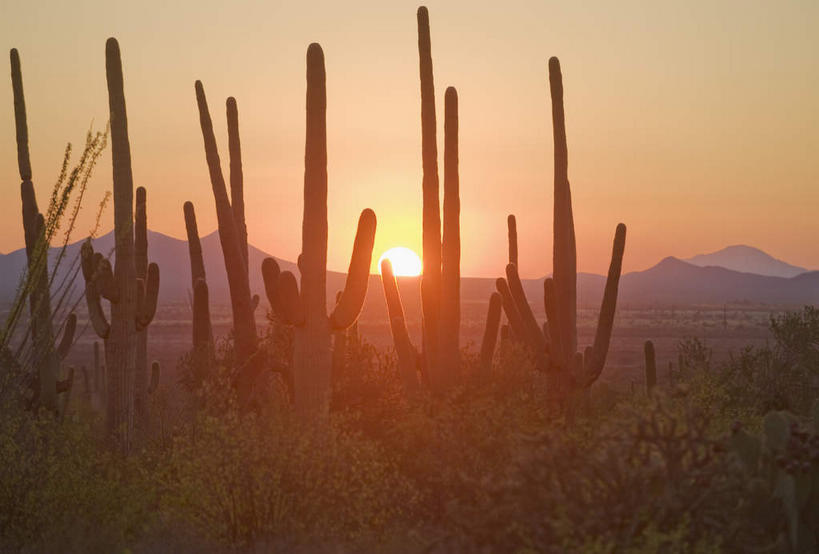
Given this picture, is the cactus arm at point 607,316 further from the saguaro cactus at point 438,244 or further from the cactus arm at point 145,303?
the cactus arm at point 145,303

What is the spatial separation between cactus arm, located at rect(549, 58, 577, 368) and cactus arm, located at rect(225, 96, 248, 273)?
19.5 ft

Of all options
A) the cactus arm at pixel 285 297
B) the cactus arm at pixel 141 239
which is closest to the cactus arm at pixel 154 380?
the cactus arm at pixel 141 239

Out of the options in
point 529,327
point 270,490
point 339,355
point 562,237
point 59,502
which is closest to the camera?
point 270,490

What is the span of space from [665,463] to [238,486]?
483 centimetres

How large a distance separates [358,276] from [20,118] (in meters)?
6.81

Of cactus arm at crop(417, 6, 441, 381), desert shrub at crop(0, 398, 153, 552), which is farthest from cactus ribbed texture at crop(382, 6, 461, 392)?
desert shrub at crop(0, 398, 153, 552)

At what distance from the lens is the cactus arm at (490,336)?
18.3 m

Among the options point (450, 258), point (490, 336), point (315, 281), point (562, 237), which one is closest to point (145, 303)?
point (315, 281)

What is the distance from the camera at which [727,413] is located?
16094 millimetres

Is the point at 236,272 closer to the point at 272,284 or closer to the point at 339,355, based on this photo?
the point at 339,355

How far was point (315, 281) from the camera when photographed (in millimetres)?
13992

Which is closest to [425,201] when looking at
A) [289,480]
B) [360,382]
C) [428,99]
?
[428,99]

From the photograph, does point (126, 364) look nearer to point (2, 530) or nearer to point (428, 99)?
point (2, 530)

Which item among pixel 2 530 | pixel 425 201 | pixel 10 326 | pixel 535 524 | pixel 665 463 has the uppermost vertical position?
pixel 425 201
